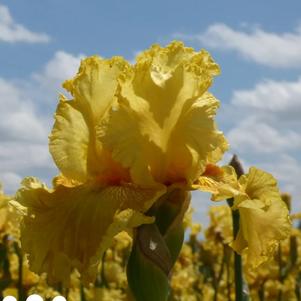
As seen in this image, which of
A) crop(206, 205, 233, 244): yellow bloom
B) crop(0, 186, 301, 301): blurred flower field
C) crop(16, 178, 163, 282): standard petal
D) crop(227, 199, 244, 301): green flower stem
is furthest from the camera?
crop(206, 205, 233, 244): yellow bloom

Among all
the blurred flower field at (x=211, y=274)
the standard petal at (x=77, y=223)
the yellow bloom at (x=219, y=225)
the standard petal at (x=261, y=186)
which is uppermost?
the yellow bloom at (x=219, y=225)

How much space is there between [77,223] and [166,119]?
0.36 meters

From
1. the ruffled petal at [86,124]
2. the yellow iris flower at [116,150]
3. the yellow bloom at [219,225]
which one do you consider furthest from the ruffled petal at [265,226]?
the yellow bloom at [219,225]

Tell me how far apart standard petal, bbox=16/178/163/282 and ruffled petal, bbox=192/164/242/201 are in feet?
0.52

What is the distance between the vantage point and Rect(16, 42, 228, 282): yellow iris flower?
172 cm

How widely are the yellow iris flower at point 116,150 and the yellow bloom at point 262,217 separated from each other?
91mm

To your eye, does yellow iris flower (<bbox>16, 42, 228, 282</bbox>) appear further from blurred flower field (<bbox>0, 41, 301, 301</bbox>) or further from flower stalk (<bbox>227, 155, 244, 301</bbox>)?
flower stalk (<bbox>227, 155, 244, 301</bbox>)

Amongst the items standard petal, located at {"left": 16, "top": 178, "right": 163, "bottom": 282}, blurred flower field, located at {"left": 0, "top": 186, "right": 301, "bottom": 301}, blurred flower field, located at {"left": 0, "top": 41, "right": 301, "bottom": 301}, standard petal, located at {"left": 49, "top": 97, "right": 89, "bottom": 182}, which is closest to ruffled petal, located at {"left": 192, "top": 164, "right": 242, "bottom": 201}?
blurred flower field, located at {"left": 0, "top": 41, "right": 301, "bottom": 301}

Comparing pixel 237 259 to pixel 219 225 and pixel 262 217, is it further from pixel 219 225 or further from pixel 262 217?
pixel 219 225

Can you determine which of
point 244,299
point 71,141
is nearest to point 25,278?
point 244,299

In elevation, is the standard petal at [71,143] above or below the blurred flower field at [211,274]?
below

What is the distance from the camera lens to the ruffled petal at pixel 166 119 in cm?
180

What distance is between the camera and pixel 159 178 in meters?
1.85

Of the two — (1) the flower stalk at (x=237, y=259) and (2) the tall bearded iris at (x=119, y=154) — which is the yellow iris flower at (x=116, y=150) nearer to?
(2) the tall bearded iris at (x=119, y=154)
